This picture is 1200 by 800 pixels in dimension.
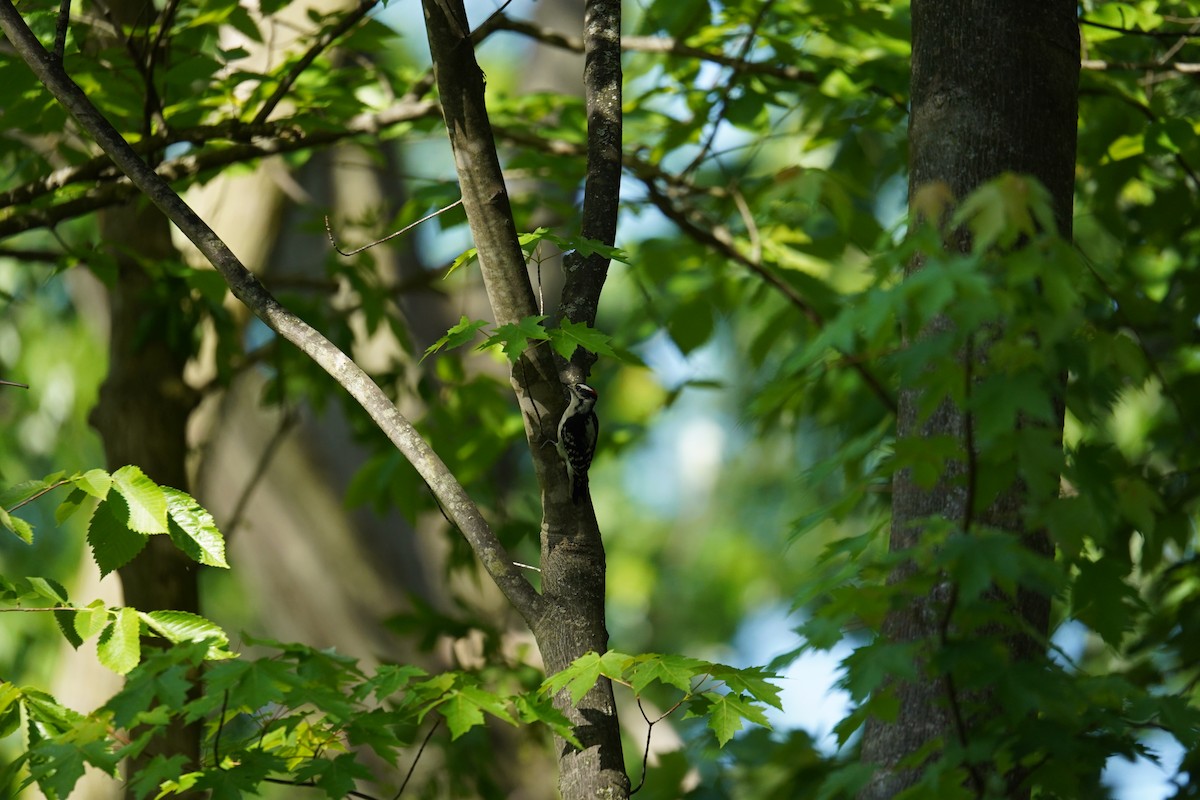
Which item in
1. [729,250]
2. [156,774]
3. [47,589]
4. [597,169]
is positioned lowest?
[156,774]

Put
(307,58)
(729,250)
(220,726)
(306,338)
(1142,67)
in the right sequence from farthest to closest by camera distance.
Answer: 1. (729,250)
2. (1142,67)
3. (307,58)
4. (306,338)
5. (220,726)

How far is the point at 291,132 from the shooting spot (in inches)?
109

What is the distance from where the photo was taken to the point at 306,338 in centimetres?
197

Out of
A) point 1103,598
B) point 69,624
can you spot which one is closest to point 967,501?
point 1103,598

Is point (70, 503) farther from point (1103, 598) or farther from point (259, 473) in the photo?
point (259, 473)

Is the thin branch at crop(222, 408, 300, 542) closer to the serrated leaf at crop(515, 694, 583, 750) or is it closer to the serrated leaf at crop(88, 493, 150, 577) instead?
the serrated leaf at crop(88, 493, 150, 577)

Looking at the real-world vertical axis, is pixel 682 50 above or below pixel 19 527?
above

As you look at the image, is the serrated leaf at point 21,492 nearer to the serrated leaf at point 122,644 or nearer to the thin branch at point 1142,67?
the serrated leaf at point 122,644

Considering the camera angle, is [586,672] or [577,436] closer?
[586,672]

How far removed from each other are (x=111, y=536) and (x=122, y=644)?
0.19m

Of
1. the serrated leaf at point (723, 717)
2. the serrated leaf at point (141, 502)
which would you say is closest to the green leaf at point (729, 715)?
the serrated leaf at point (723, 717)

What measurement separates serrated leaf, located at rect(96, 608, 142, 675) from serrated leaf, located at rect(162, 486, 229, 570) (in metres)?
0.15

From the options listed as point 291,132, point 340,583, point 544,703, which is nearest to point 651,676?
point 544,703

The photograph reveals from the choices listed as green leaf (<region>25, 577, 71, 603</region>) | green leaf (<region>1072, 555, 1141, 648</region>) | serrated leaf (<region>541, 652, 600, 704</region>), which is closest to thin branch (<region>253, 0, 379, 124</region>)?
green leaf (<region>25, 577, 71, 603</region>)
